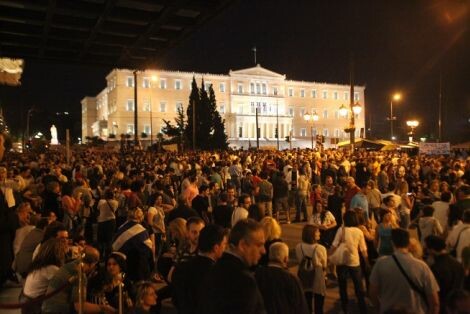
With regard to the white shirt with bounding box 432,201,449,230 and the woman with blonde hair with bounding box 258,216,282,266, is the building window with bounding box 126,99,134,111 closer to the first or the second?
the white shirt with bounding box 432,201,449,230

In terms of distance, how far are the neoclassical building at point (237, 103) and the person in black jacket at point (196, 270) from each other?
7857cm

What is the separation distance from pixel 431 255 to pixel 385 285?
1.00 metres

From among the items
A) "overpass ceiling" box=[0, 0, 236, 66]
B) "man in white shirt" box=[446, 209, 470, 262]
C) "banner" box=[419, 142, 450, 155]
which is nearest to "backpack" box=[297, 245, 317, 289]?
"man in white shirt" box=[446, 209, 470, 262]

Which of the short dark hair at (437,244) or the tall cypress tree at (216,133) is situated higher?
the tall cypress tree at (216,133)

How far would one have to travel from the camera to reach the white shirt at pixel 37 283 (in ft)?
14.6

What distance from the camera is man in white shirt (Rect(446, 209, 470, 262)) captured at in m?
5.68

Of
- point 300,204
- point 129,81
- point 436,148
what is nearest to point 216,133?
point 129,81

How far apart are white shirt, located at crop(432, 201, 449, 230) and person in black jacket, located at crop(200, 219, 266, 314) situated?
5908 mm

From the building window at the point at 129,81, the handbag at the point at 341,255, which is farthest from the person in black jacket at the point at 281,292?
the building window at the point at 129,81

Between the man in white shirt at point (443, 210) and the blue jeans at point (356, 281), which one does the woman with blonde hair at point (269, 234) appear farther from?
the man in white shirt at point (443, 210)

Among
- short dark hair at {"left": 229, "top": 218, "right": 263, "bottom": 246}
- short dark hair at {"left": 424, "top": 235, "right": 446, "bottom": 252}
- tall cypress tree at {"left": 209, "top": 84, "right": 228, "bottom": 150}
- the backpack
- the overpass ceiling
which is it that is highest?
tall cypress tree at {"left": 209, "top": 84, "right": 228, "bottom": 150}

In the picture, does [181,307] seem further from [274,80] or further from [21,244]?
[274,80]

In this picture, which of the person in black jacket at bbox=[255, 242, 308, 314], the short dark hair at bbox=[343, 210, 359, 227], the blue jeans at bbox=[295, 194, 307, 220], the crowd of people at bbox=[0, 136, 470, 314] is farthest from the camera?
the blue jeans at bbox=[295, 194, 307, 220]

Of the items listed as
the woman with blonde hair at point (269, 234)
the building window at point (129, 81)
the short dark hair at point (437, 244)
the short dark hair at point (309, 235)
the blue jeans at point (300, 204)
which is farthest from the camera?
the building window at point (129, 81)
